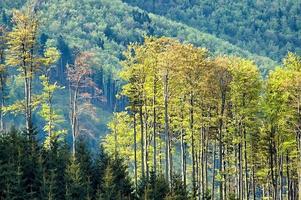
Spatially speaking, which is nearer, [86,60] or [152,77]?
[152,77]

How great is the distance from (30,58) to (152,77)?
1217cm

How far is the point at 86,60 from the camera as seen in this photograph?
7894cm

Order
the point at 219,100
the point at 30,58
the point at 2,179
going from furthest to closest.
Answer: the point at 219,100 < the point at 30,58 < the point at 2,179

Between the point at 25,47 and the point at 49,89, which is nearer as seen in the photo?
the point at 25,47

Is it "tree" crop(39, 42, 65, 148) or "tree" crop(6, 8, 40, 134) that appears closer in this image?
"tree" crop(6, 8, 40, 134)

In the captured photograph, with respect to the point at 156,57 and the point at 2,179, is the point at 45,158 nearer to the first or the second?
the point at 2,179

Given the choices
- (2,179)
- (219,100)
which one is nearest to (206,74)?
(219,100)

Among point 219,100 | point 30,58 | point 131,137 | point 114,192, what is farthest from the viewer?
point 131,137

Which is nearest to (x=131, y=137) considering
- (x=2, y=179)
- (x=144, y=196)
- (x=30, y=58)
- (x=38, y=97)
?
(x=38, y=97)

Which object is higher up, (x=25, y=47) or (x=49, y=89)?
(x=25, y=47)

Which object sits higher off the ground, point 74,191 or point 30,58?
point 30,58

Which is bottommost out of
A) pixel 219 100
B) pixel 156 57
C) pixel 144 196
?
pixel 144 196

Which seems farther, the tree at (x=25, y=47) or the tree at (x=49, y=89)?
the tree at (x=49, y=89)

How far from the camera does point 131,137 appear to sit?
85375 mm
